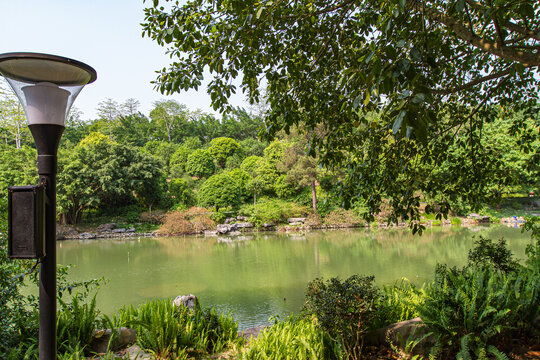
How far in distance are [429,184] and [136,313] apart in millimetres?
3348

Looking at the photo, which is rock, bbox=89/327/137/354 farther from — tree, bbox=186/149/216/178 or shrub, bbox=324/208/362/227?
tree, bbox=186/149/216/178

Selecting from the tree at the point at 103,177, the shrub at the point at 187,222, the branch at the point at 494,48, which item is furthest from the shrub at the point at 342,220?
the branch at the point at 494,48

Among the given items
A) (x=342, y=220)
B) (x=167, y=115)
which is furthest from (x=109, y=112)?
(x=342, y=220)

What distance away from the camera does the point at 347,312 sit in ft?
8.69

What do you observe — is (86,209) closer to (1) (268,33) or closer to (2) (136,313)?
(2) (136,313)

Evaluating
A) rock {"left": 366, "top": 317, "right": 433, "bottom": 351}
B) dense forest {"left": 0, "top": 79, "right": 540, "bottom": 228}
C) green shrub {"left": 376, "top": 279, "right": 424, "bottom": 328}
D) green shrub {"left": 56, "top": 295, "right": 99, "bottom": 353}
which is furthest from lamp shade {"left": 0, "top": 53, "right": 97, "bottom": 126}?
dense forest {"left": 0, "top": 79, "right": 540, "bottom": 228}

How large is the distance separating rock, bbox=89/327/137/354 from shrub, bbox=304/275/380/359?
178 cm

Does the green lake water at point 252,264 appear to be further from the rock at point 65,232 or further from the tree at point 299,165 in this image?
the tree at point 299,165

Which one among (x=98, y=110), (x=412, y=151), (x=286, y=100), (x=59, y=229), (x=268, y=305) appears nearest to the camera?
(x=286, y=100)

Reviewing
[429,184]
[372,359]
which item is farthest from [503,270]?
[372,359]

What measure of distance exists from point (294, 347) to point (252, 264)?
6.66 meters

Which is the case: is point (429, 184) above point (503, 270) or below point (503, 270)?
above

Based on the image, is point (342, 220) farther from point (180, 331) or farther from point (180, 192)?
point (180, 331)

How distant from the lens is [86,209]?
20141mm
